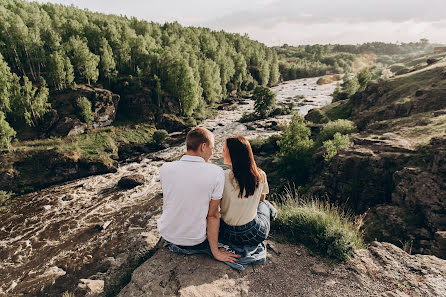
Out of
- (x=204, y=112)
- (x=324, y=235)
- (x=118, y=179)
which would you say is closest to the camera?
(x=324, y=235)

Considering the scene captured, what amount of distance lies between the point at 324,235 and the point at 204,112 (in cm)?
6387

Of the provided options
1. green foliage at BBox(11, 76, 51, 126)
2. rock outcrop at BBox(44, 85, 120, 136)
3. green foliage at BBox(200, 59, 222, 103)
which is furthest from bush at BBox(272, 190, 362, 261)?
green foliage at BBox(200, 59, 222, 103)

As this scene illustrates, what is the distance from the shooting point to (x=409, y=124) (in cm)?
2298

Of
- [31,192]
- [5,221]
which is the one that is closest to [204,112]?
[31,192]

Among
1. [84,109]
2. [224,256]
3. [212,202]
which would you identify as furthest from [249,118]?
[212,202]

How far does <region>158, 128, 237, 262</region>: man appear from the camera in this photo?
5059mm

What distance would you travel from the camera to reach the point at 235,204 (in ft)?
18.1

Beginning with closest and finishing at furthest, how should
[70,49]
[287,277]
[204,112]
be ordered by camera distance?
[287,277], [70,49], [204,112]

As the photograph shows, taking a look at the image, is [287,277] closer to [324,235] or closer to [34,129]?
[324,235]

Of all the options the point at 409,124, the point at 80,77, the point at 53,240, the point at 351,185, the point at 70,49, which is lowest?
the point at 53,240

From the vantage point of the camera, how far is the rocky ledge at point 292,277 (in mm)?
5414

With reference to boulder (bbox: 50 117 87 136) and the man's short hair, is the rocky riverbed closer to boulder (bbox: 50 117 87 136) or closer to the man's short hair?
the man's short hair

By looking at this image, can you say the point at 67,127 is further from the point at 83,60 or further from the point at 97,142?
the point at 83,60

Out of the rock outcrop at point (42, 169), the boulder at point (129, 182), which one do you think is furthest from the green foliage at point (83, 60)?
the boulder at point (129, 182)
